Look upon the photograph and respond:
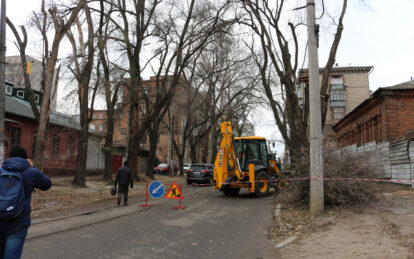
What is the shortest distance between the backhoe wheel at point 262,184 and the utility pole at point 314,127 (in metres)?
5.64

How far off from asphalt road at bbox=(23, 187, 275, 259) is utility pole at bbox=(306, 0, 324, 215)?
1472 millimetres

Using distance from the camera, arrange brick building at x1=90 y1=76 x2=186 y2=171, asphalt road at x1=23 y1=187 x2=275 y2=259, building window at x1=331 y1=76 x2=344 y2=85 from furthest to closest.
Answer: building window at x1=331 y1=76 x2=344 y2=85
brick building at x1=90 y1=76 x2=186 y2=171
asphalt road at x1=23 y1=187 x2=275 y2=259

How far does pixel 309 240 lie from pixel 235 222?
2765mm

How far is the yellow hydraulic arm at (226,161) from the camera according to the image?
1468 centimetres

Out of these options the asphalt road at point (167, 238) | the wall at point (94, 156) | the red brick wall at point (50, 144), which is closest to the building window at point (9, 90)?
the red brick wall at point (50, 144)

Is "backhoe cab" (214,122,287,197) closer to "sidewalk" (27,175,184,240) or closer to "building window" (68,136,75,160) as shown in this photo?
"sidewalk" (27,175,184,240)

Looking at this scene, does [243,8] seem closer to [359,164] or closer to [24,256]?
[359,164]

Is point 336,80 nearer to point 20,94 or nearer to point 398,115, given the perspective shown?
point 398,115

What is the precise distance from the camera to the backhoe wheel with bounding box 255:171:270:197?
Result: 49.5 feet

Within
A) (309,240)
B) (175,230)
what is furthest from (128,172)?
(309,240)

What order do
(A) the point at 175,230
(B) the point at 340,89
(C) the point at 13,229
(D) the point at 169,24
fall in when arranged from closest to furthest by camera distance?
1. (C) the point at 13,229
2. (A) the point at 175,230
3. (D) the point at 169,24
4. (B) the point at 340,89

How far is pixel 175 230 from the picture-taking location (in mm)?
8141

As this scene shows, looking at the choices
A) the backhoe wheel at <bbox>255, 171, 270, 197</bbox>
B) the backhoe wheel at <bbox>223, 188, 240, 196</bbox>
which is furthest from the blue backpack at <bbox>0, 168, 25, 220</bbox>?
the backhoe wheel at <bbox>223, 188, 240, 196</bbox>

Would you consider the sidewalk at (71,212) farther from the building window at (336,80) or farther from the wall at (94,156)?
the building window at (336,80)
